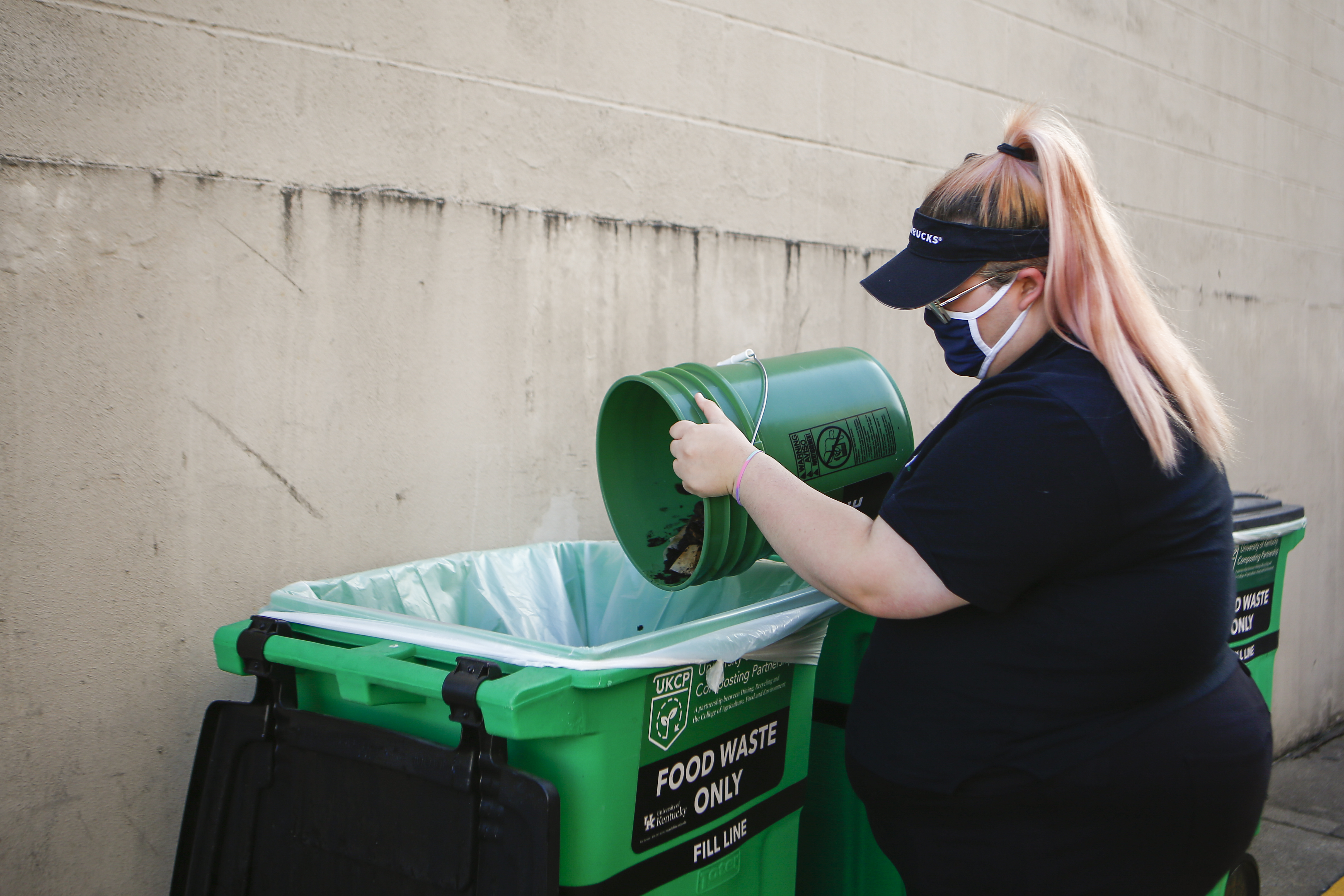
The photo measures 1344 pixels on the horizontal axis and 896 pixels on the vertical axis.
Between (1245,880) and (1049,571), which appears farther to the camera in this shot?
(1245,880)

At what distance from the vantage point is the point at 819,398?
1.85 meters

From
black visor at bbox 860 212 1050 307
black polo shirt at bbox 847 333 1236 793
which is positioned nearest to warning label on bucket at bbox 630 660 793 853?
black polo shirt at bbox 847 333 1236 793

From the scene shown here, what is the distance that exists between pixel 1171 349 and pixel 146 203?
1800 mm

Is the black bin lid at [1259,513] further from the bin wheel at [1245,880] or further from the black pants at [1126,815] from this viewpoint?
the black pants at [1126,815]

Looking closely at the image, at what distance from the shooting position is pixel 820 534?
4.40 ft

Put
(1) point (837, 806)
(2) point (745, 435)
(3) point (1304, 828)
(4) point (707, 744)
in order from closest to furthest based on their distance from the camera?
(4) point (707, 744) → (2) point (745, 435) → (1) point (837, 806) → (3) point (1304, 828)

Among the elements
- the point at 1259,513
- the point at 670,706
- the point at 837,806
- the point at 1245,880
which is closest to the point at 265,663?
the point at 670,706

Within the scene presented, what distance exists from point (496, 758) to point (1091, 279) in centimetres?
106

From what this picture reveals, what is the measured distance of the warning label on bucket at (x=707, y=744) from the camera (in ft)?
4.84

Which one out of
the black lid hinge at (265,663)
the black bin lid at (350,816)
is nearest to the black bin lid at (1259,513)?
the black bin lid at (350,816)

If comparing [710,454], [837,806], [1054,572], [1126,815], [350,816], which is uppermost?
[710,454]

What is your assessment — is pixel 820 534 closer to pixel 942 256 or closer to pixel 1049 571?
pixel 1049 571

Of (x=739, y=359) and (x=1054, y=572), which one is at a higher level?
(x=739, y=359)

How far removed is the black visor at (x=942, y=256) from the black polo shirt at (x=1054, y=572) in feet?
0.47
